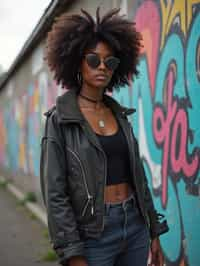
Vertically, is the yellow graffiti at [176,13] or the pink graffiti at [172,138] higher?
the yellow graffiti at [176,13]

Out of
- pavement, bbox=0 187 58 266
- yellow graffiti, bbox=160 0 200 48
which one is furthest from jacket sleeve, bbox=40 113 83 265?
pavement, bbox=0 187 58 266

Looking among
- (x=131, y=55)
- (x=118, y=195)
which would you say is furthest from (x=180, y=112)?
(x=118, y=195)

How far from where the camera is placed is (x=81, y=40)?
2533 mm

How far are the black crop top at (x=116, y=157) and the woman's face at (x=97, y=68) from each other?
275mm

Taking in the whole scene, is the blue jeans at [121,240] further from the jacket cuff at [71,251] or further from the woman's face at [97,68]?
the woman's face at [97,68]

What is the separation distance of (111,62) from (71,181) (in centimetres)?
65

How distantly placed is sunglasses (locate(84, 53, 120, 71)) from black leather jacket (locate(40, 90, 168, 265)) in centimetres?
28

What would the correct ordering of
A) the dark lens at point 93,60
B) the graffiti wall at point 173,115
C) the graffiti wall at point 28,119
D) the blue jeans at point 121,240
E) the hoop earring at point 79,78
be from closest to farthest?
the blue jeans at point 121,240
the dark lens at point 93,60
the hoop earring at point 79,78
the graffiti wall at point 173,115
the graffiti wall at point 28,119

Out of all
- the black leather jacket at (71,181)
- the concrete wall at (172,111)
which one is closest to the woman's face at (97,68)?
the black leather jacket at (71,181)

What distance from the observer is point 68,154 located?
2320 mm

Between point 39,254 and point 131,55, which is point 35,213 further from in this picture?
point 131,55

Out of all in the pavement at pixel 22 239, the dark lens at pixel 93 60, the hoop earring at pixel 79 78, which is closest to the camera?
the dark lens at pixel 93 60

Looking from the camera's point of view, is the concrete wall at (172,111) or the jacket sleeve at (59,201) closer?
the jacket sleeve at (59,201)

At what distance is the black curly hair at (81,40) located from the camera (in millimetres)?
2549
